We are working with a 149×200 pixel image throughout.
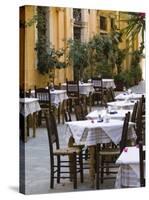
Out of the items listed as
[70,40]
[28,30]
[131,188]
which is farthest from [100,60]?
[131,188]

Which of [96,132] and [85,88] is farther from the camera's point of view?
[85,88]

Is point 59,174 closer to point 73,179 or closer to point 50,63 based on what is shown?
point 73,179

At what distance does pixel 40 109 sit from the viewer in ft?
22.9

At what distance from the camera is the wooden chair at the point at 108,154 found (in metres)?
6.79

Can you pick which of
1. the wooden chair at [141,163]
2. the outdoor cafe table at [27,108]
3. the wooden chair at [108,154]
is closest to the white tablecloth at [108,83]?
the wooden chair at [108,154]

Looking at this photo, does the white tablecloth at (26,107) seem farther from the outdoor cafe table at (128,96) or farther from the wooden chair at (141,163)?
the wooden chair at (141,163)

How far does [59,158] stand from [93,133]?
1.42 feet

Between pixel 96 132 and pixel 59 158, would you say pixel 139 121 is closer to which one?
pixel 96 132

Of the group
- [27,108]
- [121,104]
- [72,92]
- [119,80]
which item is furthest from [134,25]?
[27,108]

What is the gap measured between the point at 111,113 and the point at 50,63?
854 mm

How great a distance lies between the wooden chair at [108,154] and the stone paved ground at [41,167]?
0.45ft

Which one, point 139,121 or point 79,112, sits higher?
point 79,112

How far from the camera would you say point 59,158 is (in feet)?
22.2

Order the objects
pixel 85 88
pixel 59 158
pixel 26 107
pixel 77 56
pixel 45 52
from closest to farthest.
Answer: pixel 26 107 < pixel 45 52 < pixel 77 56 < pixel 59 158 < pixel 85 88
